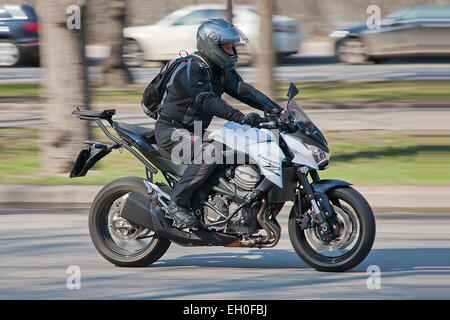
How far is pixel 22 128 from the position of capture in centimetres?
1291

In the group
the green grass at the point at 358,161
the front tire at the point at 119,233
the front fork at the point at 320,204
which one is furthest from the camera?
the green grass at the point at 358,161

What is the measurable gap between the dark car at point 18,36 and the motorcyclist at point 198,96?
15.3 metres

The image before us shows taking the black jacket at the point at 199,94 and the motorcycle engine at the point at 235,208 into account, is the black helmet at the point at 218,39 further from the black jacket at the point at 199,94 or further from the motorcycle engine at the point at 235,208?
the motorcycle engine at the point at 235,208

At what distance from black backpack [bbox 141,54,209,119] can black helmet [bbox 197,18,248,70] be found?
0.11 meters

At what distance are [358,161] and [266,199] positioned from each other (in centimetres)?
474

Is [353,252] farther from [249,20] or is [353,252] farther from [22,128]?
[249,20]

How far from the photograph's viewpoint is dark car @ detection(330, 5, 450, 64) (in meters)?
19.5

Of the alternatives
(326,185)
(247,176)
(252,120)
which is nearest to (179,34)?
(247,176)

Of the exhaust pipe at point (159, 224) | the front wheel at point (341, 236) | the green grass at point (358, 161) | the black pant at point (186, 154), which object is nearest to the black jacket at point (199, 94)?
the black pant at point (186, 154)

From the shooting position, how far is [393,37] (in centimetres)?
2031

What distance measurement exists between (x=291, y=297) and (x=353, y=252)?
2.51ft

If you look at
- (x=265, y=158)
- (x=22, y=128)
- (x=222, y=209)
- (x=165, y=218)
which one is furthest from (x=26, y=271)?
(x=22, y=128)

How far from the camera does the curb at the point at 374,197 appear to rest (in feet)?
28.8

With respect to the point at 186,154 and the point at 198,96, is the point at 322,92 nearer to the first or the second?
the point at 186,154
